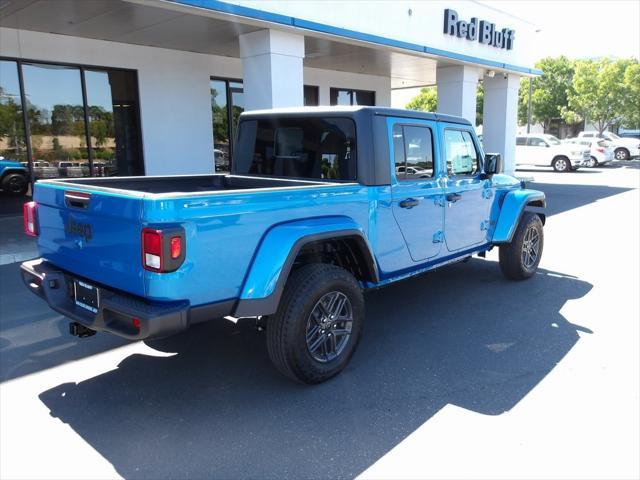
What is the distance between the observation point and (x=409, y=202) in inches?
167


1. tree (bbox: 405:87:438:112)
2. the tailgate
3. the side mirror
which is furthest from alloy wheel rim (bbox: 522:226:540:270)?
tree (bbox: 405:87:438:112)

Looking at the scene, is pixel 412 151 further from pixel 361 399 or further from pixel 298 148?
pixel 361 399

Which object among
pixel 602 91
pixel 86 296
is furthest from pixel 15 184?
pixel 602 91

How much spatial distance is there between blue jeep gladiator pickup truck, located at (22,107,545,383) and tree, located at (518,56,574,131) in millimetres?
44646

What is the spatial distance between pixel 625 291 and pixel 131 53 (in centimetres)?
1027

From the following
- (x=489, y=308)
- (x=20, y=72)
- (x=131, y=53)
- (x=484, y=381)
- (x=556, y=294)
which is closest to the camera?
(x=484, y=381)

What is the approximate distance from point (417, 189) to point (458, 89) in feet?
37.8

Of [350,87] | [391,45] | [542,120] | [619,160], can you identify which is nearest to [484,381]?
[391,45]

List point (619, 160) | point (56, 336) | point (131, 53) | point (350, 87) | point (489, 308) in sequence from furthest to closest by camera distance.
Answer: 1. point (619, 160)
2. point (350, 87)
3. point (131, 53)
4. point (489, 308)
5. point (56, 336)

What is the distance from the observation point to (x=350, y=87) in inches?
663

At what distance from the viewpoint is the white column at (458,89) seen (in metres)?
14.7

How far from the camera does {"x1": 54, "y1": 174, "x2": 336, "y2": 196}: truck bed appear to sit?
13.6ft

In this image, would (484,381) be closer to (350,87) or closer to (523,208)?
(523,208)

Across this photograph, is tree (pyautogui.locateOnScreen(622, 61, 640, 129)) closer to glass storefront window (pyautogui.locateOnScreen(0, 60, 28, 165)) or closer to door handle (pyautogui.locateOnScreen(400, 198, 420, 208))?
glass storefront window (pyautogui.locateOnScreen(0, 60, 28, 165))
